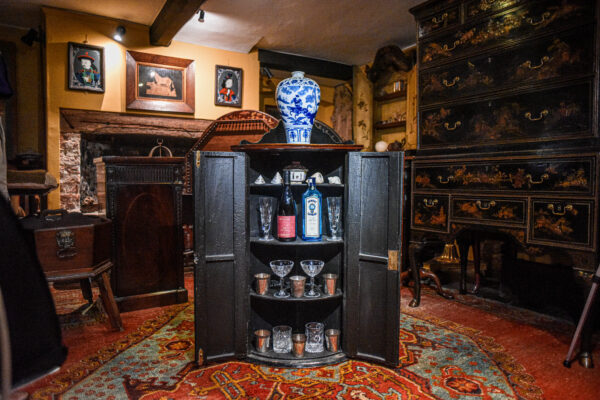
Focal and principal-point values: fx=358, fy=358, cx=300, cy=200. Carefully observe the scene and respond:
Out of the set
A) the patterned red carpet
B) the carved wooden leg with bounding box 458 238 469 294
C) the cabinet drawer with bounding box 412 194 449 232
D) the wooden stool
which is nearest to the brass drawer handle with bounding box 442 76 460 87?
the cabinet drawer with bounding box 412 194 449 232

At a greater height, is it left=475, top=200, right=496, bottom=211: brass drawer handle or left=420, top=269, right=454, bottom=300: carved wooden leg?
left=475, top=200, right=496, bottom=211: brass drawer handle

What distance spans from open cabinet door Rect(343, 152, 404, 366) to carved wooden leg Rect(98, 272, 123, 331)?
5.44ft

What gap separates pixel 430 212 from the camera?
3096mm

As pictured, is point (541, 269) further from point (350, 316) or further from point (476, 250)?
point (350, 316)

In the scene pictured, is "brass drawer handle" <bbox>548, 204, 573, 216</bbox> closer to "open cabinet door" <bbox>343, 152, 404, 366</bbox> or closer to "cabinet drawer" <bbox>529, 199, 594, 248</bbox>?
"cabinet drawer" <bbox>529, 199, 594, 248</bbox>

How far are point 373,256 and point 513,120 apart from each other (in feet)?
5.04

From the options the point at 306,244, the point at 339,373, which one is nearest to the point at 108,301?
the point at 306,244

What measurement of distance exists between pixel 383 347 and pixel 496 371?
0.64 m

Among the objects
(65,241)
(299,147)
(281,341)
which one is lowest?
(281,341)

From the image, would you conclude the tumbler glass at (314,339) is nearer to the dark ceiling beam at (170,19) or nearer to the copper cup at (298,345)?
the copper cup at (298,345)

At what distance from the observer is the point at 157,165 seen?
3.16m

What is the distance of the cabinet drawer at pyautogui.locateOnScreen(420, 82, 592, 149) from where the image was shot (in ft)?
7.48

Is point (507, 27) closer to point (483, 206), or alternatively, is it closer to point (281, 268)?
point (483, 206)

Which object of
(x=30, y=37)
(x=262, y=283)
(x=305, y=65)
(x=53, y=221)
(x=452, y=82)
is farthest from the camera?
(x=305, y=65)
